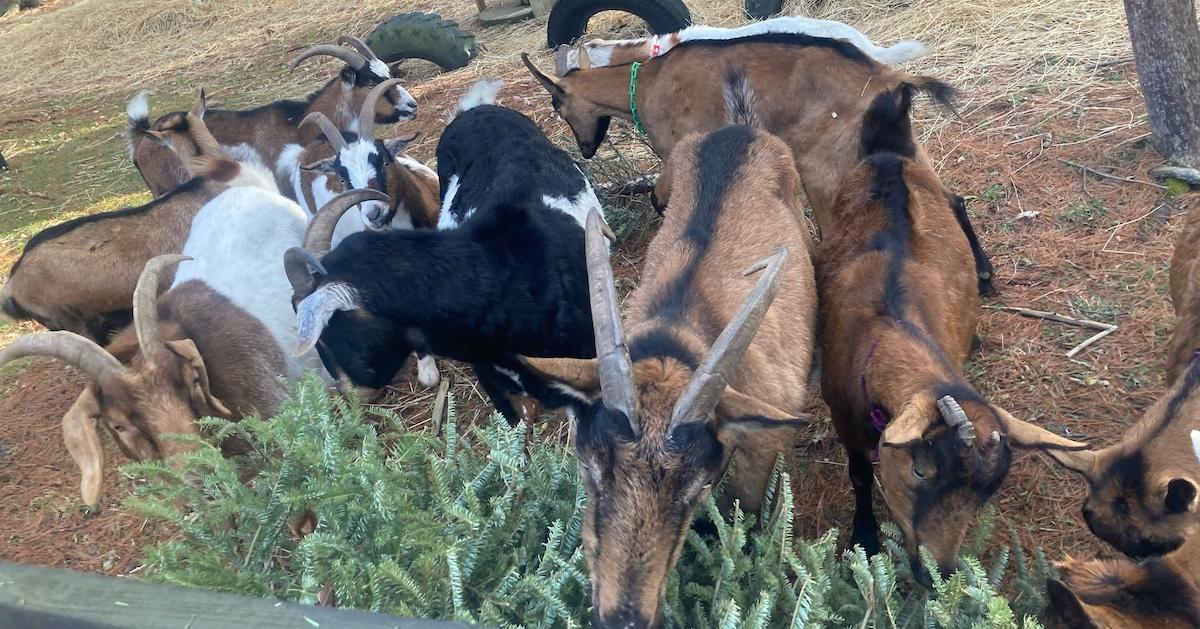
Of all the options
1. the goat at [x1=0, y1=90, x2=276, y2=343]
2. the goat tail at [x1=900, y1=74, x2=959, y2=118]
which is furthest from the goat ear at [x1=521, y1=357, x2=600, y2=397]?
the goat at [x1=0, y1=90, x2=276, y2=343]

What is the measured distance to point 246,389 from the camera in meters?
4.66

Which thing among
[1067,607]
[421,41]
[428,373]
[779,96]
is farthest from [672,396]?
[421,41]

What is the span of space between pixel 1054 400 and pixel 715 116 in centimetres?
306

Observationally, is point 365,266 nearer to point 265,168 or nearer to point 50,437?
point 50,437

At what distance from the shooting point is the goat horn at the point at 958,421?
8.86ft

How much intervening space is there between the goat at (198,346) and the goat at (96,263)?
262 millimetres

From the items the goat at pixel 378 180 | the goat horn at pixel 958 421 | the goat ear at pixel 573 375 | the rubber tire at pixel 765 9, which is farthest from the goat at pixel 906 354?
the rubber tire at pixel 765 9

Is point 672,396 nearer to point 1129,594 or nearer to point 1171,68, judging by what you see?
point 1129,594

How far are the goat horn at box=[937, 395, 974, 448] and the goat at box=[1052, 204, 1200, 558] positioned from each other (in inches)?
20.7

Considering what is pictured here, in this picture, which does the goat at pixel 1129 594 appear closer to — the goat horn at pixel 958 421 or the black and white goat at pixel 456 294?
the goat horn at pixel 958 421

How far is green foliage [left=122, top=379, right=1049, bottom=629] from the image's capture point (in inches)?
105

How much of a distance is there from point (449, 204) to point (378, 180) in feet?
2.34

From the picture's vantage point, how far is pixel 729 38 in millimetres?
6324

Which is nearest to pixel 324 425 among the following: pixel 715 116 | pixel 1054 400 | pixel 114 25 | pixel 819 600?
pixel 819 600
